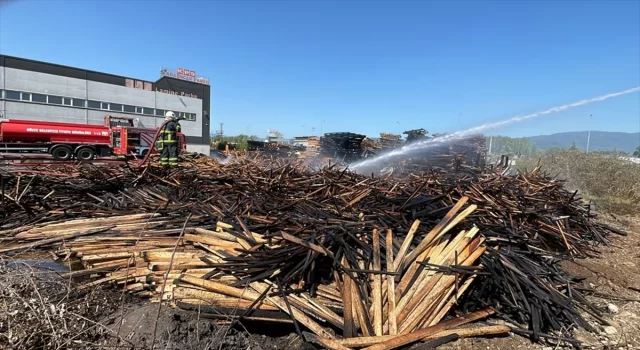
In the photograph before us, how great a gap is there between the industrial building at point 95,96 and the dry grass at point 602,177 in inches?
1112

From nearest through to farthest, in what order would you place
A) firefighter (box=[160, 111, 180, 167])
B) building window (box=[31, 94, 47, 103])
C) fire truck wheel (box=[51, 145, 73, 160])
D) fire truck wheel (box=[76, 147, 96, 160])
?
firefighter (box=[160, 111, 180, 167])
fire truck wheel (box=[51, 145, 73, 160])
fire truck wheel (box=[76, 147, 96, 160])
building window (box=[31, 94, 47, 103])

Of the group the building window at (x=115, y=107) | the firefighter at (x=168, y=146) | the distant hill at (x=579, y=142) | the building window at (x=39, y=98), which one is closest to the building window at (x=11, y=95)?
the building window at (x=39, y=98)

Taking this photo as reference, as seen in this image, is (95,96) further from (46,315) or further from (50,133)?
(46,315)

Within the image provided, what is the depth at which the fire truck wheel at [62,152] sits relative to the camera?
661 inches

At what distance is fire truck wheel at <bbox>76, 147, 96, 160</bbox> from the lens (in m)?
17.3

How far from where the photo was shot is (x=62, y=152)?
17047mm

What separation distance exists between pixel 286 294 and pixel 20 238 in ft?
12.4

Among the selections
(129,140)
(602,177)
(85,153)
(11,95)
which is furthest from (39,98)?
(602,177)

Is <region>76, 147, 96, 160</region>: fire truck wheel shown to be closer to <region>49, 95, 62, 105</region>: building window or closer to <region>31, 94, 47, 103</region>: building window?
<region>31, 94, 47, 103</region>: building window

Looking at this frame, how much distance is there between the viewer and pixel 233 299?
9.70 feet

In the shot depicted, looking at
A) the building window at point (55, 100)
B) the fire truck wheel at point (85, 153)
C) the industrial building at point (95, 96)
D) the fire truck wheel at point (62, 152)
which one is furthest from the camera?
the building window at point (55, 100)

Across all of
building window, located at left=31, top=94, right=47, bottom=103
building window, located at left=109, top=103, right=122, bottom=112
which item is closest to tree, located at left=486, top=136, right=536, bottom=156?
building window, located at left=109, top=103, right=122, bottom=112

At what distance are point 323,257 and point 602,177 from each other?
13134mm

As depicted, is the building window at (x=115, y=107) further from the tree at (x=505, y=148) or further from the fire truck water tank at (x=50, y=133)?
the tree at (x=505, y=148)
